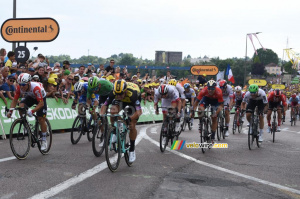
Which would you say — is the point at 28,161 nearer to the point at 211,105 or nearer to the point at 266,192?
the point at 266,192

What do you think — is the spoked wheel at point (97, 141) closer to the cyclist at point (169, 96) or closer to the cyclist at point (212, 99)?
the cyclist at point (169, 96)

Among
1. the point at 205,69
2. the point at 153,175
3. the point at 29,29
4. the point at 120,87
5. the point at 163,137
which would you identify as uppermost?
the point at 29,29

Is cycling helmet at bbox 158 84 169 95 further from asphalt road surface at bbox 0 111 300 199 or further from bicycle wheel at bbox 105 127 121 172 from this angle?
bicycle wheel at bbox 105 127 121 172

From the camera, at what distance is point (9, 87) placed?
13.4 metres

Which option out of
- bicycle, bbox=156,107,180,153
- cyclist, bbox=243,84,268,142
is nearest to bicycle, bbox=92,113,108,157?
bicycle, bbox=156,107,180,153

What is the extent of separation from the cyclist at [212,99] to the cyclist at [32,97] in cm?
396

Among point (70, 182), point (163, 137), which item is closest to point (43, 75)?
point (163, 137)

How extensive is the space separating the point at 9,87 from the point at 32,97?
4378mm

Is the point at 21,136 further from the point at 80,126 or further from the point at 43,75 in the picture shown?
the point at 43,75

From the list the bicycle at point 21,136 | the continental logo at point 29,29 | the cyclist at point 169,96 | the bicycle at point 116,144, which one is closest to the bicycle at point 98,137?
the bicycle at point 116,144

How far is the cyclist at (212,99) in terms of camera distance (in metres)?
11.5

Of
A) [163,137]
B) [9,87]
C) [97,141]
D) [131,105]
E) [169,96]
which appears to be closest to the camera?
[131,105]

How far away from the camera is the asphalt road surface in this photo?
6.12 meters

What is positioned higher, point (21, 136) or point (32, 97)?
point (32, 97)
